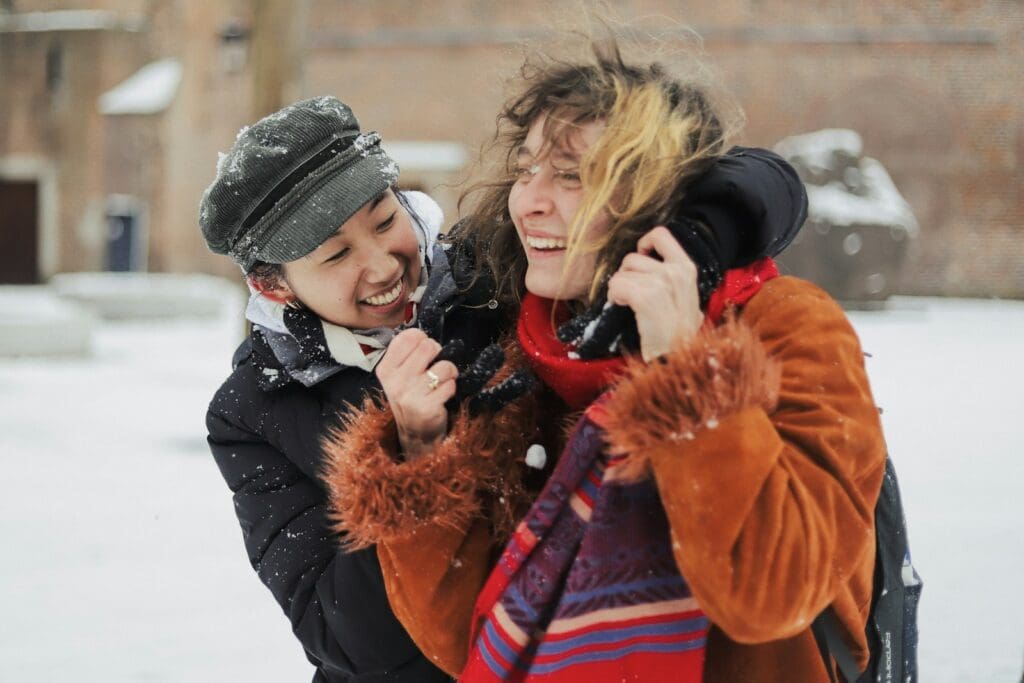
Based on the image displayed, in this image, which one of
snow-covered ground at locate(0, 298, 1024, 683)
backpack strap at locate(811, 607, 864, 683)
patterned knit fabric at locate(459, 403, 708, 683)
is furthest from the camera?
snow-covered ground at locate(0, 298, 1024, 683)

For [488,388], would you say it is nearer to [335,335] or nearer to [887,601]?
[335,335]

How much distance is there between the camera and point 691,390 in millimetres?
1366

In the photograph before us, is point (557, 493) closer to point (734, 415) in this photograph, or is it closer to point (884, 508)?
point (734, 415)

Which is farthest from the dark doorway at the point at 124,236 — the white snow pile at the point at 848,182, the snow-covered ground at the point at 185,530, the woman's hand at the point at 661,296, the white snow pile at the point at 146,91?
the woman's hand at the point at 661,296

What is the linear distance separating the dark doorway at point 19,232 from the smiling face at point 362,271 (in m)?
25.2

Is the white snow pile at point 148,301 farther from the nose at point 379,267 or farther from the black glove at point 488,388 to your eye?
the black glove at point 488,388

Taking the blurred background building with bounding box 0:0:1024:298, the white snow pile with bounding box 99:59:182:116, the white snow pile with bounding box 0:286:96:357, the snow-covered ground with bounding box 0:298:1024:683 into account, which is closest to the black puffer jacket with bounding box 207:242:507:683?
the snow-covered ground with bounding box 0:298:1024:683

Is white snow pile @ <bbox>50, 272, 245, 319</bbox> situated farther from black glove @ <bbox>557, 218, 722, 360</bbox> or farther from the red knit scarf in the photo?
black glove @ <bbox>557, 218, 722, 360</bbox>

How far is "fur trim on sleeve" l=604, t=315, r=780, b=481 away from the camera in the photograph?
1.36 metres

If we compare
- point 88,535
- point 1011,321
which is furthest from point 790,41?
point 88,535

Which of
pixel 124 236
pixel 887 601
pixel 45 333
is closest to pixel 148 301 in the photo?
pixel 45 333

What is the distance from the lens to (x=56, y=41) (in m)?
25.2

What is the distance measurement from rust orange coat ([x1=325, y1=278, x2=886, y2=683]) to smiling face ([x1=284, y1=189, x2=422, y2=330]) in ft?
1.77

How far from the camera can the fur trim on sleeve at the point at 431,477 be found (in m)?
1.64
